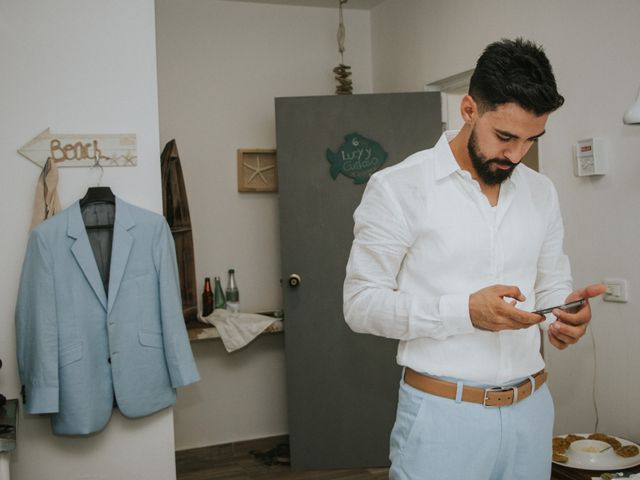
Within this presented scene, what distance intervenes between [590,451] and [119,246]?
5.81 feet

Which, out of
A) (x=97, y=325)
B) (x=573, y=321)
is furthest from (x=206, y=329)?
(x=573, y=321)

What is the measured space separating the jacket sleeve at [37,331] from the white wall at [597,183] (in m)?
1.95

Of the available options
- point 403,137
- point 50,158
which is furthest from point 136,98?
point 403,137

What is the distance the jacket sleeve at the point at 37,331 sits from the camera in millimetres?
2285

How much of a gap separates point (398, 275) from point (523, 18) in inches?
71.2

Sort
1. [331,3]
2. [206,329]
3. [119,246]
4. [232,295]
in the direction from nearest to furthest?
[119,246] < [206,329] < [232,295] < [331,3]

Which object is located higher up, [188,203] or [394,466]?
[188,203]

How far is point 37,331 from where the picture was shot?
230cm

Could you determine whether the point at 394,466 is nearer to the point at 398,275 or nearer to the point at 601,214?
the point at 398,275

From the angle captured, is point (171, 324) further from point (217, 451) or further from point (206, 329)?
point (217, 451)

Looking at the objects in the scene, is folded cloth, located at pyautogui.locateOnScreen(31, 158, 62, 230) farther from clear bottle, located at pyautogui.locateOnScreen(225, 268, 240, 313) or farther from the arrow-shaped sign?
clear bottle, located at pyautogui.locateOnScreen(225, 268, 240, 313)

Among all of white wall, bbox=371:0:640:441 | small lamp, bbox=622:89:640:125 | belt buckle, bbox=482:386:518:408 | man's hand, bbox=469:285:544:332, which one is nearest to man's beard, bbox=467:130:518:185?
man's hand, bbox=469:285:544:332

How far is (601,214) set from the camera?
2.44m

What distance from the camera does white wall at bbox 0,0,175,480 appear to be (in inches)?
95.8
